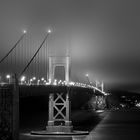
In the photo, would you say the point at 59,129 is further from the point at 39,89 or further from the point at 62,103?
the point at 39,89

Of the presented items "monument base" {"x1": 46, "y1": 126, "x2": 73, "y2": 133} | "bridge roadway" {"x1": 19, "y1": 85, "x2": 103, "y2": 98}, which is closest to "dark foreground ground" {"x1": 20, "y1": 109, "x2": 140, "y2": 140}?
"monument base" {"x1": 46, "y1": 126, "x2": 73, "y2": 133}

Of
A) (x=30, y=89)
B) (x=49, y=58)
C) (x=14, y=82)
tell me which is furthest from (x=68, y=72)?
(x=14, y=82)

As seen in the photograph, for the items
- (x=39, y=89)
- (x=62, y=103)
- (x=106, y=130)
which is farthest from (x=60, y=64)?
(x=106, y=130)

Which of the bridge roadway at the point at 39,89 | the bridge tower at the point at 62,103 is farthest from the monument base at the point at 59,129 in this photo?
the bridge roadway at the point at 39,89

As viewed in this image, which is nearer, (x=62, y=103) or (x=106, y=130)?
(x=62, y=103)

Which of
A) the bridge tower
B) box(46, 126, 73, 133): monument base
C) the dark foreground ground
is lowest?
the dark foreground ground

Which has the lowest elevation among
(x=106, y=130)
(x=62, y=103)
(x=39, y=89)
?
(x=106, y=130)

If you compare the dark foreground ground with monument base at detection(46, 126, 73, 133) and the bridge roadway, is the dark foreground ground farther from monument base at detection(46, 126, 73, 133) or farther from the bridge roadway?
the bridge roadway

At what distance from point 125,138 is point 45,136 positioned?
30.1 ft

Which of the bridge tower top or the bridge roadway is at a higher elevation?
the bridge tower top

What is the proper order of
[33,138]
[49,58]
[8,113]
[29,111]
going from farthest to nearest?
1. [29,111]
2. [49,58]
3. [33,138]
4. [8,113]

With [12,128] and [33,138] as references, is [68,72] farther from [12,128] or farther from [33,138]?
[12,128]

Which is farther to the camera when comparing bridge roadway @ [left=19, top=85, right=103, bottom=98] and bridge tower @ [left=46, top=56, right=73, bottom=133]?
bridge tower @ [left=46, top=56, right=73, bottom=133]

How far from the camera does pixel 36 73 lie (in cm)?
6875
